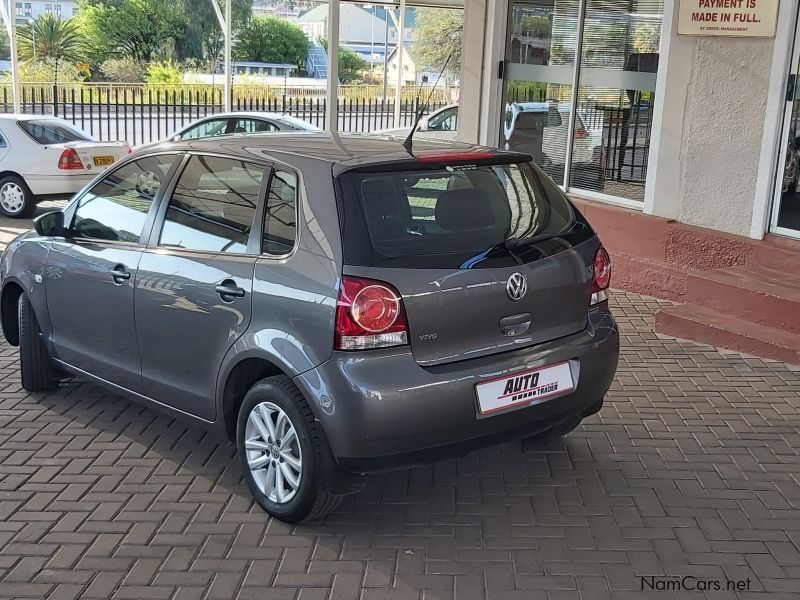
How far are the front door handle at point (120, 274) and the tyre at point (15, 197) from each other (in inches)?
341

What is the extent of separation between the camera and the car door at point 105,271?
15.6 feet

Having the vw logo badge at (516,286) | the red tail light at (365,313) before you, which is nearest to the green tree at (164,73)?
the vw logo badge at (516,286)

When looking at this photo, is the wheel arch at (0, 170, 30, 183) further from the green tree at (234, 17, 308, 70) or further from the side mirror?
the green tree at (234, 17, 308, 70)

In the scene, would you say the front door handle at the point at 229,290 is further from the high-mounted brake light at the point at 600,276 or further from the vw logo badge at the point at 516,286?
the high-mounted brake light at the point at 600,276

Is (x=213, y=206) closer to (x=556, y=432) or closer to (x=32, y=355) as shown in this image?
(x=32, y=355)

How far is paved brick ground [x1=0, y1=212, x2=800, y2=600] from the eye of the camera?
12.0ft

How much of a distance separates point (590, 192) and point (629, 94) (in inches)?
42.3

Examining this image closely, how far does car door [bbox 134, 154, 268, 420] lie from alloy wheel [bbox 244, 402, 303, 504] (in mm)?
300

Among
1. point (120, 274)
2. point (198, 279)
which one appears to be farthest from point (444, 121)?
point (198, 279)

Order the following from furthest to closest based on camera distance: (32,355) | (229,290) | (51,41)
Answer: (51,41) → (32,355) → (229,290)

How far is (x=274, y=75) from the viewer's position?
3594 cm

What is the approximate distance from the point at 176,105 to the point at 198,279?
67.0 feet

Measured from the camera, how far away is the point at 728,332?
267 inches

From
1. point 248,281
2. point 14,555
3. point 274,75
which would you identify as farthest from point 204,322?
point 274,75
